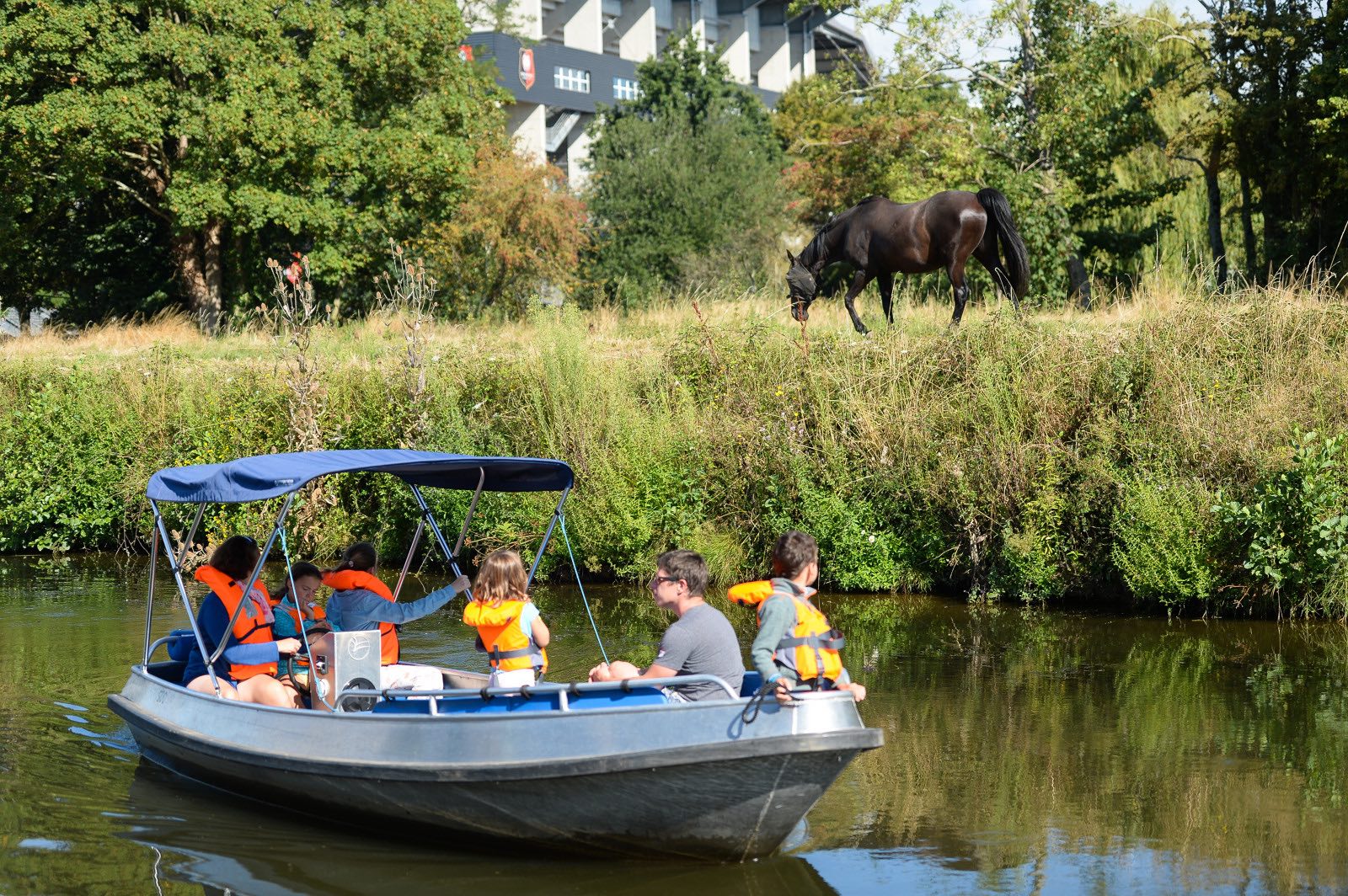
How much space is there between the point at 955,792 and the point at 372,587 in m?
4.09

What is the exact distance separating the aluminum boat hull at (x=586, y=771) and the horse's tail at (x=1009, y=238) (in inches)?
508

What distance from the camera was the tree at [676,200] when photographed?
3991cm

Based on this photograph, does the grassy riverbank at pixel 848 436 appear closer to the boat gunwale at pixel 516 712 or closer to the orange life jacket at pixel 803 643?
the orange life jacket at pixel 803 643

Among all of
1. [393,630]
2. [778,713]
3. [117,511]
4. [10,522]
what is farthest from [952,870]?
[10,522]

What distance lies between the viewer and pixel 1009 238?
62.0 ft

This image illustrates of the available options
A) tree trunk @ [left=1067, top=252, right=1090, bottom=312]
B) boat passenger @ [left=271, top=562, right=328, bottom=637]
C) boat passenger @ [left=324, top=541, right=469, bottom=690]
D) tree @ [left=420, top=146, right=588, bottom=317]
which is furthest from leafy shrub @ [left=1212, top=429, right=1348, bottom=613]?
tree @ [left=420, top=146, right=588, bottom=317]

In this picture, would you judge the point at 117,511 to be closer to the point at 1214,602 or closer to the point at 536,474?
the point at 536,474

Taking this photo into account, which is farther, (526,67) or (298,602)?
(526,67)

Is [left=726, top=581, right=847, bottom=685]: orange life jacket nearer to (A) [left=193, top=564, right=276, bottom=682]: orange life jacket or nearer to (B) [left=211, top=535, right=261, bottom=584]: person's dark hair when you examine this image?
(B) [left=211, top=535, right=261, bottom=584]: person's dark hair

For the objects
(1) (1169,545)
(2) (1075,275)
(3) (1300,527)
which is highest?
(2) (1075,275)

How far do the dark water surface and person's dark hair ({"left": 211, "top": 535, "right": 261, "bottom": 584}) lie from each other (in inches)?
58.1

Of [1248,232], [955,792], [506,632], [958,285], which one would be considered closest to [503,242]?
[1248,232]

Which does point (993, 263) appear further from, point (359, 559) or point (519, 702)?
point (519, 702)

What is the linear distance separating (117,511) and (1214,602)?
14867 mm
